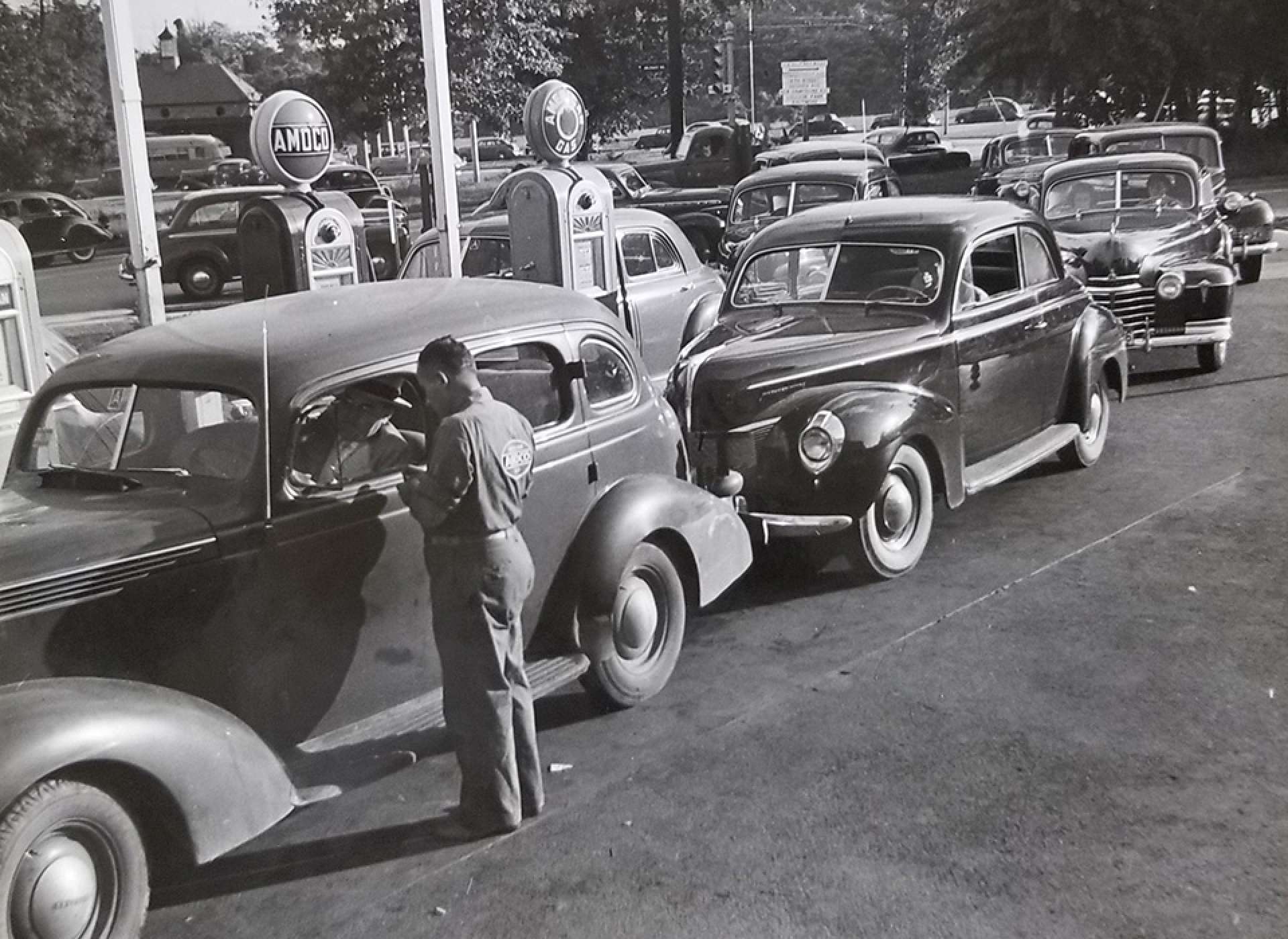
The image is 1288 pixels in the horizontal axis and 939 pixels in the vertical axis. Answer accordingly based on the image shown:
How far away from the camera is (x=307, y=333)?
448 centimetres

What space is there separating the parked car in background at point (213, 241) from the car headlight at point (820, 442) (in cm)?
921

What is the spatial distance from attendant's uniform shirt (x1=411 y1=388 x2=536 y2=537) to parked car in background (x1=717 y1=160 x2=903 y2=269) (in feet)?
33.8

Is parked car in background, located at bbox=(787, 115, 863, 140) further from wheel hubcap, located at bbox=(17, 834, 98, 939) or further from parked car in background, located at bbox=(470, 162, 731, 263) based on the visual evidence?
wheel hubcap, located at bbox=(17, 834, 98, 939)

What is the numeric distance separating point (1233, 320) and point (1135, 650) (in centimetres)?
939

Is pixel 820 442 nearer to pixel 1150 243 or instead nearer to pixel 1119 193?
pixel 1150 243

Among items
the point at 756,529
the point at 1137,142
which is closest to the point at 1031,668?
the point at 756,529

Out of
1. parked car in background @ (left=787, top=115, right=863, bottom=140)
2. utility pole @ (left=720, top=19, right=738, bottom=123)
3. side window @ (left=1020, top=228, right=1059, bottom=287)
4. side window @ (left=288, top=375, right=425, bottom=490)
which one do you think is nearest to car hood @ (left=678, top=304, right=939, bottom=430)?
side window @ (left=1020, top=228, right=1059, bottom=287)

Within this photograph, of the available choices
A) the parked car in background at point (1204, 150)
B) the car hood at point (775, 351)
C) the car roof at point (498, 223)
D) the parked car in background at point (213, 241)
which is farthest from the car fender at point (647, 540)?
the parked car in background at point (1204, 150)

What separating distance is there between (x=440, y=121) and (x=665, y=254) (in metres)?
2.50

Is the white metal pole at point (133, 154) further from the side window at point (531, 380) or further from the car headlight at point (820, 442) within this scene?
the car headlight at point (820, 442)

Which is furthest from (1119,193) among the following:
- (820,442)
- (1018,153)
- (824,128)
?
(824,128)

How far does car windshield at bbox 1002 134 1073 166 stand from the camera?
19763mm

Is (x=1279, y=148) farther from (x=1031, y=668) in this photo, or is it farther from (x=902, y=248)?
(x=1031, y=668)

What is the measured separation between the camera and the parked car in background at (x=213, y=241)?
14.8m
